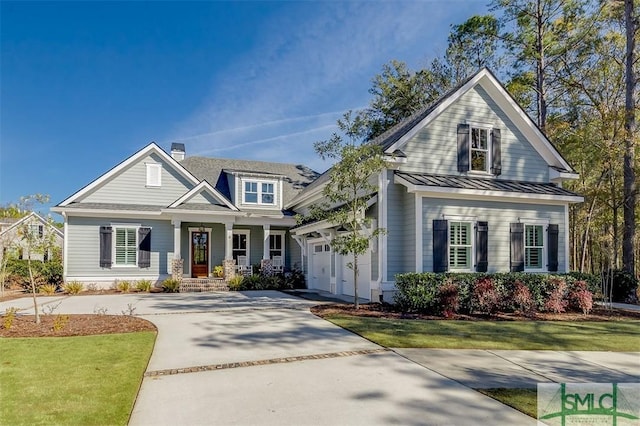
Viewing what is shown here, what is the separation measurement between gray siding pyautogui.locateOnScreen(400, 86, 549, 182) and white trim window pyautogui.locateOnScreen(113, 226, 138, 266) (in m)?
13.3

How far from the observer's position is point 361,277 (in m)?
14.2

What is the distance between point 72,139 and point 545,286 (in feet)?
70.4

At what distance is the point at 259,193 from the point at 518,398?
732 inches

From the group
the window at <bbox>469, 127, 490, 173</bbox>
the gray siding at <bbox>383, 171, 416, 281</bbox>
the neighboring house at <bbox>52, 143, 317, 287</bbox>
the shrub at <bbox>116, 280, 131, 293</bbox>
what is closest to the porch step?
the neighboring house at <bbox>52, 143, 317, 287</bbox>

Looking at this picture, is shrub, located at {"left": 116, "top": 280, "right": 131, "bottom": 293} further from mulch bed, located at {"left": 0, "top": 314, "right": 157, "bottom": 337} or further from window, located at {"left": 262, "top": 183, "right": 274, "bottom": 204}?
window, located at {"left": 262, "top": 183, "right": 274, "bottom": 204}

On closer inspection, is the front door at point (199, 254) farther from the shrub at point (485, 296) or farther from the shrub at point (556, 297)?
the shrub at point (556, 297)

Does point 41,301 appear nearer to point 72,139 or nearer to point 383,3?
point 72,139

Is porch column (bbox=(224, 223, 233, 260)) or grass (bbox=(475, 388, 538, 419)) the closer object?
grass (bbox=(475, 388, 538, 419))

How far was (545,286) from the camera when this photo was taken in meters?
12.2

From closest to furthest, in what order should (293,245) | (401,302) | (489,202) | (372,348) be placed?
1. (372,348)
2. (401,302)
3. (489,202)
4. (293,245)

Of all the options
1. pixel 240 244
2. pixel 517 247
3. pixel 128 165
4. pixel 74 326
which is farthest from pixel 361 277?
pixel 128 165

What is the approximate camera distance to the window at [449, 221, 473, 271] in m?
13.1

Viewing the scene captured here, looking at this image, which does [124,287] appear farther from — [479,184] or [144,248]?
[479,184]

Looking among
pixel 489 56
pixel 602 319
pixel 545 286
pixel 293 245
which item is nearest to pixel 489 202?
pixel 545 286
